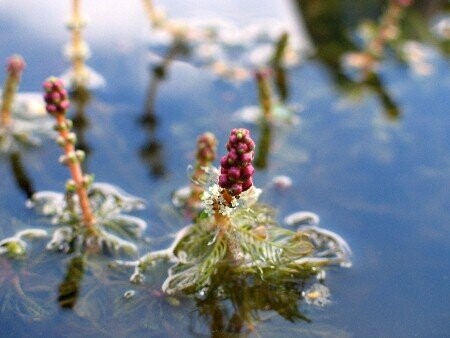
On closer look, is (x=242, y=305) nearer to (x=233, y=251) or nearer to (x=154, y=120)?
(x=233, y=251)

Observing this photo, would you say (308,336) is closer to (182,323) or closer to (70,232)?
(182,323)

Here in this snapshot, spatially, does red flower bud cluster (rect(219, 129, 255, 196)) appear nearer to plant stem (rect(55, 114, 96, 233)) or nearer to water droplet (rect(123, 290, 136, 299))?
water droplet (rect(123, 290, 136, 299))

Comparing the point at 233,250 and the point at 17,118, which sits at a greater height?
the point at 17,118

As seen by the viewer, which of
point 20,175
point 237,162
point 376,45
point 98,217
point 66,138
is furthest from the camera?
point 376,45

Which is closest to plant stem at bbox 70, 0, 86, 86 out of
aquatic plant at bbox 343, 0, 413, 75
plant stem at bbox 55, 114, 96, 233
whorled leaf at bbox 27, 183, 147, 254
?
whorled leaf at bbox 27, 183, 147, 254

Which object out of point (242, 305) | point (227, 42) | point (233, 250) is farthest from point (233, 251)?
point (227, 42)

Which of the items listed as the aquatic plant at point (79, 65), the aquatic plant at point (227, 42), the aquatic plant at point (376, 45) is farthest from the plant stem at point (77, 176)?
the aquatic plant at point (376, 45)

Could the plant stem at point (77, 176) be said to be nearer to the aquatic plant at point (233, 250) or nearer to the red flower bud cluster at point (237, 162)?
the aquatic plant at point (233, 250)
